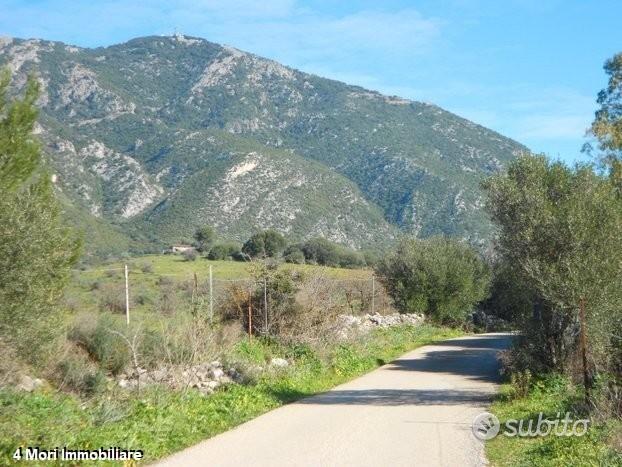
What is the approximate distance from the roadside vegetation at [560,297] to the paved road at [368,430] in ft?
2.52

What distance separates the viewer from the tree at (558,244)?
14305 mm

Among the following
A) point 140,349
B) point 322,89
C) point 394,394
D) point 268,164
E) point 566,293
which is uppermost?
point 322,89

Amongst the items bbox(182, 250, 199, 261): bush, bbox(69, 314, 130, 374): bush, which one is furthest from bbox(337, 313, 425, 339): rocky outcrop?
bbox(182, 250, 199, 261): bush

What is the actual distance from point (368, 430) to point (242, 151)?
7797cm

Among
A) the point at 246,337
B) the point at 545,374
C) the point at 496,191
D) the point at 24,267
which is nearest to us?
the point at 24,267

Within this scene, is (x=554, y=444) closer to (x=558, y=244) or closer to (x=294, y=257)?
(x=558, y=244)

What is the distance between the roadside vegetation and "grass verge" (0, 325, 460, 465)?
4.68 m

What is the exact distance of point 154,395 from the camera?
12812mm

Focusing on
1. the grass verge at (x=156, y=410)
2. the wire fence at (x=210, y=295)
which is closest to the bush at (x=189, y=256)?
the wire fence at (x=210, y=295)

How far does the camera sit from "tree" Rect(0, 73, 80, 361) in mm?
11352

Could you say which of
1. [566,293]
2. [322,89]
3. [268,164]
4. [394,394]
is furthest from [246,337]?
[322,89]

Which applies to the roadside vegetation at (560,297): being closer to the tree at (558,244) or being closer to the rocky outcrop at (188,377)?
the tree at (558,244)

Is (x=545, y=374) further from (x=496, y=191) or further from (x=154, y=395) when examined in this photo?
(x=154, y=395)

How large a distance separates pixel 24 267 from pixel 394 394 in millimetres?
8955
